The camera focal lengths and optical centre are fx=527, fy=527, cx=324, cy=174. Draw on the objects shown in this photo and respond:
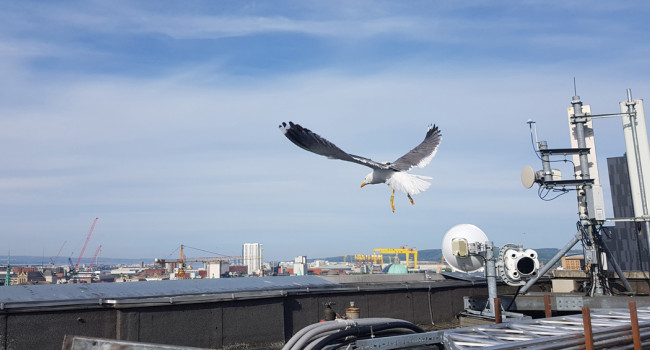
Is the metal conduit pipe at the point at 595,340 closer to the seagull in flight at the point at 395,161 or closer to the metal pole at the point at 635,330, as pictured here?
the metal pole at the point at 635,330

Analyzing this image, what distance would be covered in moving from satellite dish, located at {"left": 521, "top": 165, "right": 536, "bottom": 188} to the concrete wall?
24.7ft

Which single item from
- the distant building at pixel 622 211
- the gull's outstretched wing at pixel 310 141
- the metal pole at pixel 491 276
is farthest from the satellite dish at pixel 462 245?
the distant building at pixel 622 211

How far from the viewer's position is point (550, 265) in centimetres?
2230

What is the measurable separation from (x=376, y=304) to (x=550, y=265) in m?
7.58

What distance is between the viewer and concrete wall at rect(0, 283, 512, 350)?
14.6 m

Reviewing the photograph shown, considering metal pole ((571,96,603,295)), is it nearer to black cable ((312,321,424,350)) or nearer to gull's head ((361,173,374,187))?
gull's head ((361,173,374,187))

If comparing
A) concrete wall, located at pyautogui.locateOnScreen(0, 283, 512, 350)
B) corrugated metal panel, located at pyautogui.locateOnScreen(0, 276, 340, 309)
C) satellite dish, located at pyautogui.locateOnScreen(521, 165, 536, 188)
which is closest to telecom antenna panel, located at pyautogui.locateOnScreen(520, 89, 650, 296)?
satellite dish, located at pyautogui.locateOnScreen(521, 165, 536, 188)

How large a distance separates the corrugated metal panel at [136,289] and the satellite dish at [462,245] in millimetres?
5139

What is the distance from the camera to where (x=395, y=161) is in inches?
882

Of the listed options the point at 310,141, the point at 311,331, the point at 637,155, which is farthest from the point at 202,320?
the point at 637,155

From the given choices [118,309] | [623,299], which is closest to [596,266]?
[623,299]

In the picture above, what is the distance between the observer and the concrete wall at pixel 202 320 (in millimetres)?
14625

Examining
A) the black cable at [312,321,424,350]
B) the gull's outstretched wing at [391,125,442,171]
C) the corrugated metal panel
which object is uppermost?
the gull's outstretched wing at [391,125,442,171]

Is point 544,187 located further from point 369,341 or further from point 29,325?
point 29,325
